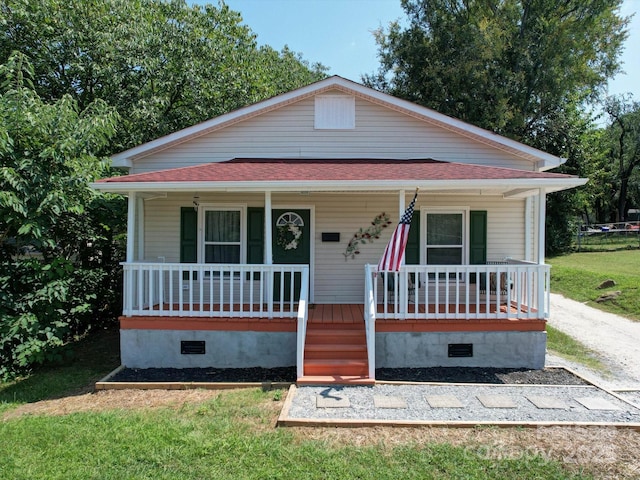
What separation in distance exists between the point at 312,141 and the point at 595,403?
6.60 meters

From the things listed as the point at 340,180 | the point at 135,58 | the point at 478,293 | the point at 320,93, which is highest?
the point at 135,58

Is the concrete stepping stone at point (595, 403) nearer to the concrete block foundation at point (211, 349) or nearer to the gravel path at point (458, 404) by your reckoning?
the gravel path at point (458, 404)

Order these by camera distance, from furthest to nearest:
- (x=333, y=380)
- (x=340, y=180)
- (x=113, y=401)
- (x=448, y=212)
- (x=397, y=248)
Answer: (x=448, y=212) < (x=340, y=180) < (x=397, y=248) < (x=333, y=380) < (x=113, y=401)

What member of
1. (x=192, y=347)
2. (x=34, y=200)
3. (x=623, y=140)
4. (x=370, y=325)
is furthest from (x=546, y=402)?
(x=623, y=140)

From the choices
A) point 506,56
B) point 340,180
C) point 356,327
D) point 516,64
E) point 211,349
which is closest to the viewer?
point 340,180

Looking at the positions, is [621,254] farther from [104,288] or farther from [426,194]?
[104,288]

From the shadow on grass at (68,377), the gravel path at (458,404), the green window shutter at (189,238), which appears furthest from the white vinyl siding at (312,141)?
the gravel path at (458,404)

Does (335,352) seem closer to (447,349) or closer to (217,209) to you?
(447,349)

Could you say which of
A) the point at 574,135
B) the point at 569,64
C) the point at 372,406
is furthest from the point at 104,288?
the point at 574,135

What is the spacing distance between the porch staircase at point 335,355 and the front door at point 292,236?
6.08 feet

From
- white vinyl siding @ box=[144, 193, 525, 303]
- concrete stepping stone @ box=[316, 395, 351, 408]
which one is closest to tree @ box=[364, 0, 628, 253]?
white vinyl siding @ box=[144, 193, 525, 303]

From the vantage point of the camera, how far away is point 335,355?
20.4 ft

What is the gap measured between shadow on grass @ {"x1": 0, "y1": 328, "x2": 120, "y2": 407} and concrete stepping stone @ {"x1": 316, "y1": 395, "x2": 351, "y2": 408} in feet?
10.9

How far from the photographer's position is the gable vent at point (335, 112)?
881 cm
